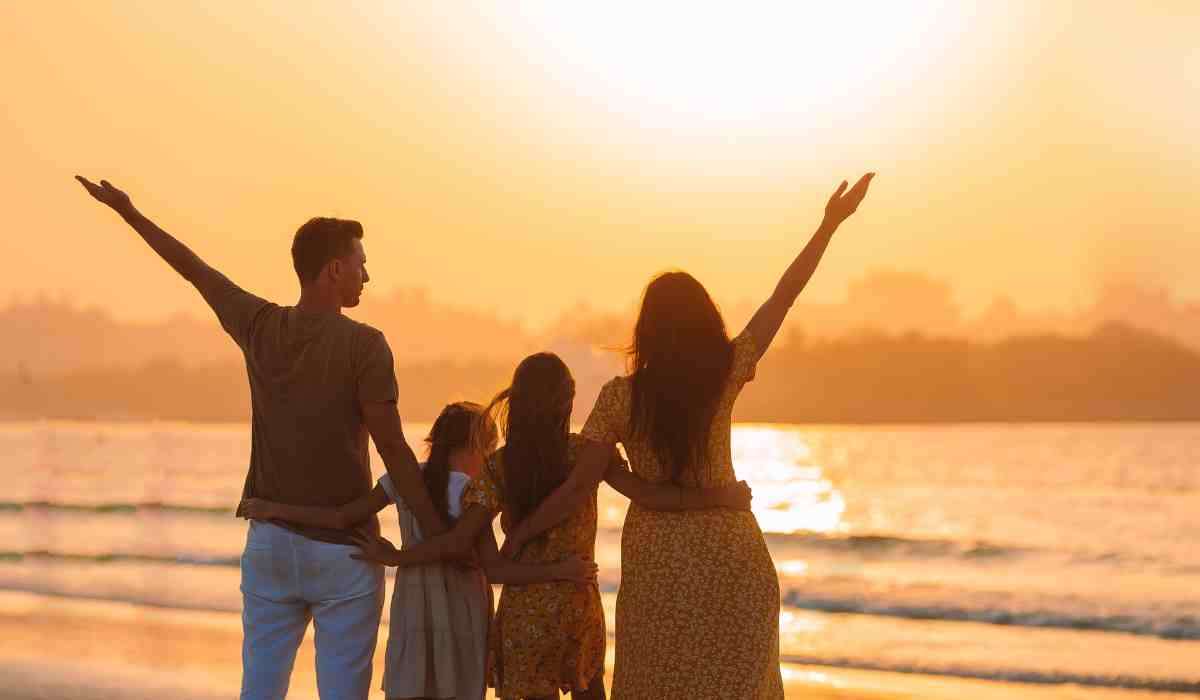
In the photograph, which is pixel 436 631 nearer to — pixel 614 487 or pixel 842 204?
pixel 614 487

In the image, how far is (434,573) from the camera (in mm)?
4809

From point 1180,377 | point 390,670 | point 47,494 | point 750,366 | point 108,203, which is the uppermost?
point 1180,377

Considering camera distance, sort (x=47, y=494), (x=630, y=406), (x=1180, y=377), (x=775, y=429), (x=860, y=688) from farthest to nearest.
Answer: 1. (x=775, y=429)
2. (x=1180, y=377)
3. (x=47, y=494)
4. (x=860, y=688)
5. (x=630, y=406)

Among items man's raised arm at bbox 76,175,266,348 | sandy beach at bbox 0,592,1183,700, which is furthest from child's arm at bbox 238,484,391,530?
sandy beach at bbox 0,592,1183,700

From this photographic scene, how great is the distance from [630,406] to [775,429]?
88437 millimetres

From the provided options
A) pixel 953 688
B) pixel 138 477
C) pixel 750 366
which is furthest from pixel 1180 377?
pixel 750 366

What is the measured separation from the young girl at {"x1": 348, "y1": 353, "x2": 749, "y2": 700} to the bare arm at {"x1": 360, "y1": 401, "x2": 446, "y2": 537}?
0.08 meters

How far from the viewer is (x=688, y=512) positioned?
15.2 ft

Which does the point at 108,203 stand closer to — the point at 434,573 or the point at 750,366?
the point at 434,573

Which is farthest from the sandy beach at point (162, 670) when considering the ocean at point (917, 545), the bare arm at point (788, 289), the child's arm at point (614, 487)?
the bare arm at point (788, 289)

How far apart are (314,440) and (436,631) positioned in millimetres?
763

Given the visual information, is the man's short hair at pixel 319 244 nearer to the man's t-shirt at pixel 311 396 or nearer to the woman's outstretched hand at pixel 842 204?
the man's t-shirt at pixel 311 396

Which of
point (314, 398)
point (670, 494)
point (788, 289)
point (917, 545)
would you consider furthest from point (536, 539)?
point (917, 545)

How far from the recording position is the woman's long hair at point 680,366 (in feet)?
14.8
